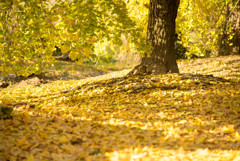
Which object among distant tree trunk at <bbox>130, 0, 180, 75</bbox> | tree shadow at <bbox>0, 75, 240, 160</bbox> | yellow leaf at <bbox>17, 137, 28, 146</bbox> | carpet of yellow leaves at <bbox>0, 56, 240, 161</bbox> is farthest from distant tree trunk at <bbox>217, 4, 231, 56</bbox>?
yellow leaf at <bbox>17, 137, 28, 146</bbox>

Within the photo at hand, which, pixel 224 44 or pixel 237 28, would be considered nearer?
pixel 237 28

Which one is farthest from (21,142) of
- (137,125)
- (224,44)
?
(224,44)

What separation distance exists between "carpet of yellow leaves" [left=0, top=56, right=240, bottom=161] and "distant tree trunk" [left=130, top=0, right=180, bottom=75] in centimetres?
59

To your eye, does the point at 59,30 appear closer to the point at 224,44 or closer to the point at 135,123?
the point at 135,123

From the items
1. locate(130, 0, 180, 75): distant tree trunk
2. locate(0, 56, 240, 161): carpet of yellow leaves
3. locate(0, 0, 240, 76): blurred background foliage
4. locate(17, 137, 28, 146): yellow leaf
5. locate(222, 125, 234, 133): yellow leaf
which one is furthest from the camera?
locate(130, 0, 180, 75): distant tree trunk

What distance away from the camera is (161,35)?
6598 mm

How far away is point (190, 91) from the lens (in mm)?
5348

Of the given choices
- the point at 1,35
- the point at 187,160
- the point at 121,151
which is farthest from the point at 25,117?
the point at 187,160

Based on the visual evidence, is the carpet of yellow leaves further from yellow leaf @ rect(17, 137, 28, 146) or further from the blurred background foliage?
the blurred background foliage

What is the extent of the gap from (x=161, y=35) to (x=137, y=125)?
12.4 ft

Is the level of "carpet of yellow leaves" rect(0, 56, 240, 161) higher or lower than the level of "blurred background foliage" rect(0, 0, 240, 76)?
lower

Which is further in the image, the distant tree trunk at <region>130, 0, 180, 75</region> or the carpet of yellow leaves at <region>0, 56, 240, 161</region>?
the distant tree trunk at <region>130, 0, 180, 75</region>

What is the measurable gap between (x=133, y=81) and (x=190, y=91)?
62.6 inches

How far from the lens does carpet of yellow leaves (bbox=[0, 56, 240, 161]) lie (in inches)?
97.0
